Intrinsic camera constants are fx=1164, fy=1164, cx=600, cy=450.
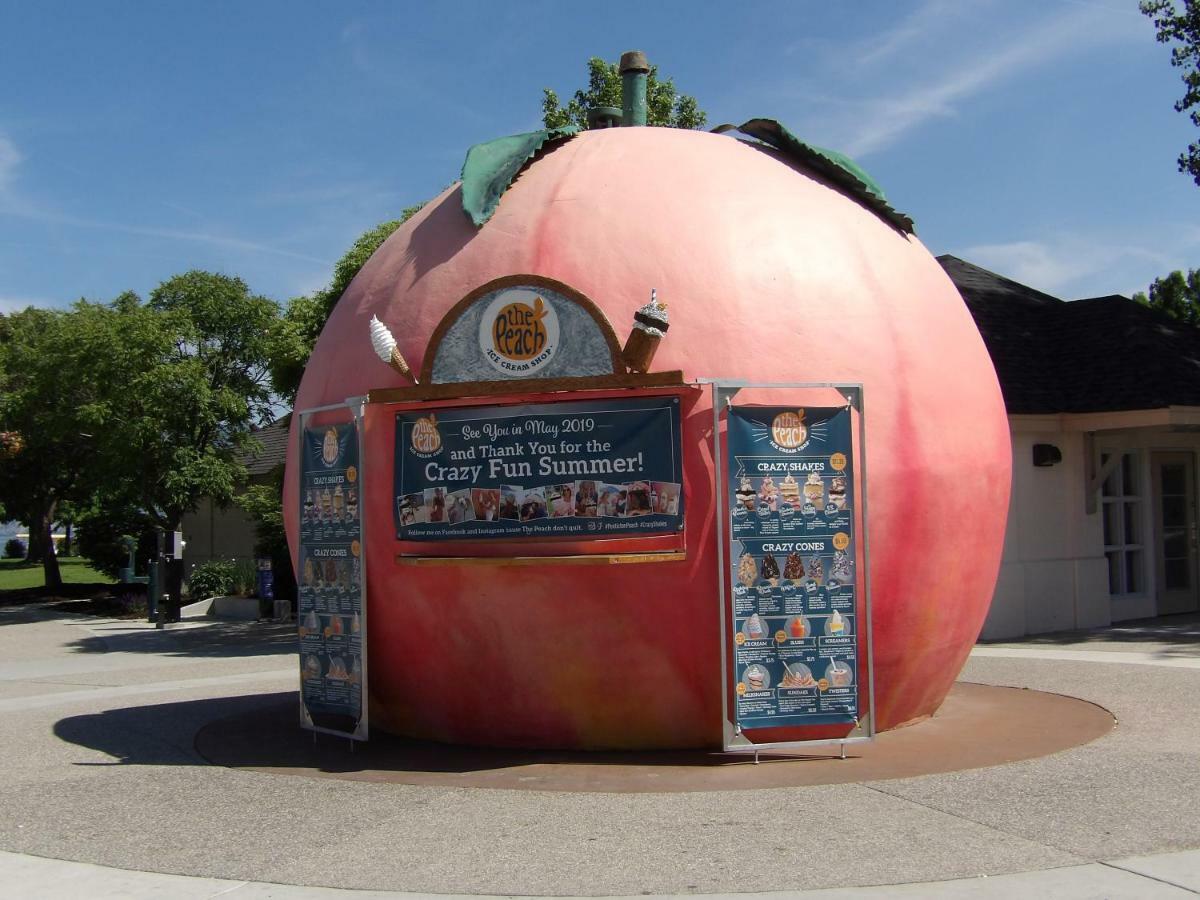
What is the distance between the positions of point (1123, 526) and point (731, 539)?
11875 mm

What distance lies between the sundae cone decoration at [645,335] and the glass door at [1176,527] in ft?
42.3

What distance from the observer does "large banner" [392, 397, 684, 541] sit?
7691 mm

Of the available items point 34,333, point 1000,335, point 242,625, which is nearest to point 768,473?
point 1000,335

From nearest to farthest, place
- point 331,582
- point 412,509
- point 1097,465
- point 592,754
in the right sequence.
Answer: point 592,754
point 412,509
point 331,582
point 1097,465

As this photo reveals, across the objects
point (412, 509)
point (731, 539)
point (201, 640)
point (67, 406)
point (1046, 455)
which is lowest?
point (201, 640)

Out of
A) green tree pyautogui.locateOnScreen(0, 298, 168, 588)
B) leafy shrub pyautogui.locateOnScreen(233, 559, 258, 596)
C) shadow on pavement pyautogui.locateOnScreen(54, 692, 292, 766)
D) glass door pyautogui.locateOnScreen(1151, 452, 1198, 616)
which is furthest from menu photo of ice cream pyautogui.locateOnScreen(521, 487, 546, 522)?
leafy shrub pyautogui.locateOnScreen(233, 559, 258, 596)

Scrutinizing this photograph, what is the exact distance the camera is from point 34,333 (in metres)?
31.0

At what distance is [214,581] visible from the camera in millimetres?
25375

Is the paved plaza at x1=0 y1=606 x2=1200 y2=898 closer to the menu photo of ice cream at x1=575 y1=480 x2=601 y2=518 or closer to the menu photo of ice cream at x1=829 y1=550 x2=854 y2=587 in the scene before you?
the menu photo of ice cream at x1=829 y1=550 x2=854 y2=587

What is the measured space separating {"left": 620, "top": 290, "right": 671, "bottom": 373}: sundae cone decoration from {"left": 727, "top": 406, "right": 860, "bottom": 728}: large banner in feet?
2.23

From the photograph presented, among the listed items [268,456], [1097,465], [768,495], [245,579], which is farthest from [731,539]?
[268,456]

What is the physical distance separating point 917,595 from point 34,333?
28831 mm

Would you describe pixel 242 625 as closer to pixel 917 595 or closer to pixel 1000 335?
pixel 1000 335

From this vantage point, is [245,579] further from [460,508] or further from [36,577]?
[36,577]
